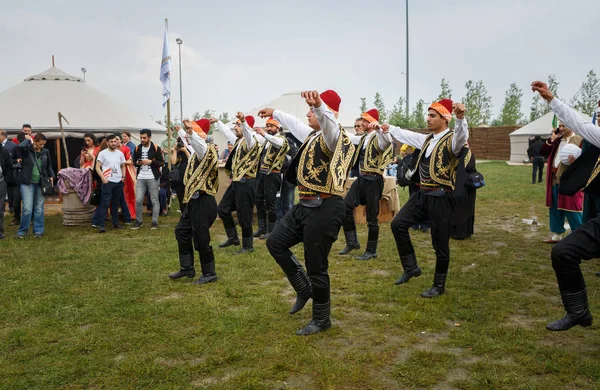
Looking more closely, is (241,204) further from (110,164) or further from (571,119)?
(571,119)

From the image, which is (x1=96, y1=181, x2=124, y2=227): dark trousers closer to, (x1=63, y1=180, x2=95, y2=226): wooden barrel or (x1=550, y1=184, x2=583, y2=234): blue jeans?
(x1=63, y1=180, x2=95, y2=226): wooden barrel

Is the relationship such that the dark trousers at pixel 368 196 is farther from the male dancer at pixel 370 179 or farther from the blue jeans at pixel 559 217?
the blue jeans at pixel 559 217

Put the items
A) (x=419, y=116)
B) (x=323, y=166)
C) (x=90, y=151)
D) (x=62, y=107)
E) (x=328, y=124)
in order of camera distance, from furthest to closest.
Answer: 1. (x=419, y=116)
2. (x=62, y=107)
3. (x=90, y=151)
4. (x=323, y=166)
5. (x=328, y=124)

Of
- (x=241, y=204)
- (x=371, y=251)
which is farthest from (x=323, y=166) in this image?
(x=241, y=204)

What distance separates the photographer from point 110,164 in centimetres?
1034

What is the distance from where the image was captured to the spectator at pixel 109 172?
10.3 m

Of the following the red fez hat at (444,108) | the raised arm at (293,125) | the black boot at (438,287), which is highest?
the red fez hat at (444,108)

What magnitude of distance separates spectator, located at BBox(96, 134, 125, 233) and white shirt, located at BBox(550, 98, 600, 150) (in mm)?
8502

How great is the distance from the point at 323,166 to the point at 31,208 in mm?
7147

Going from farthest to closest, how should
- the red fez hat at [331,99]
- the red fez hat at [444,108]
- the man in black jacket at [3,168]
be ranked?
1. the man in black jacket at [3,168]
2. the red fez hat at [444,108]
3. the red fez hat at [331,99]

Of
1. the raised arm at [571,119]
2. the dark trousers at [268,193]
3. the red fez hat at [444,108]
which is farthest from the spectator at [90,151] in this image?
the raised arm at [571,119]

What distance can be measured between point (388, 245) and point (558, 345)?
14.4 ft

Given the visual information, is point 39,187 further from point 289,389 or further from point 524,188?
point 524,188

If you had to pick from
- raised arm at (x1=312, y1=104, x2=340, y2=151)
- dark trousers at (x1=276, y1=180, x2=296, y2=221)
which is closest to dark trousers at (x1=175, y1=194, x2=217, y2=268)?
raised arm at (x1=312, y1=104, x2=340, y2=151)
